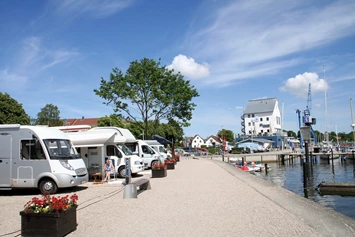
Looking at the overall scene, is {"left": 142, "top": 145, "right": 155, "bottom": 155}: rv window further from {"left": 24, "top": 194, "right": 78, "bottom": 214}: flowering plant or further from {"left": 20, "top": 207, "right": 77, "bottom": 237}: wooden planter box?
{"left": 20, "top": 207, "right": 77, "bottom": 237}: wooden planter box

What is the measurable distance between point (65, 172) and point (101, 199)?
92.2 inches

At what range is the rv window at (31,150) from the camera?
12.7 m

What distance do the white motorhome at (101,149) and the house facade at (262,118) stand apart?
93.5 metres

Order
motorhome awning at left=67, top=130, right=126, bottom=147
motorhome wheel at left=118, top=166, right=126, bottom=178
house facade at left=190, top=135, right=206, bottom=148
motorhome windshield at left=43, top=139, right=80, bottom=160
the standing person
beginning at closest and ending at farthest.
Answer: motorhome windshield at left=43, top=139, right=80, bottom=160, the standing person, motorhome awning at left=67, top=130, right=126, bottom=147, motorhome wheel at left=118, top=166, right=126, bottom=178, house facade at left=190, top=135, right=206, bottom=148

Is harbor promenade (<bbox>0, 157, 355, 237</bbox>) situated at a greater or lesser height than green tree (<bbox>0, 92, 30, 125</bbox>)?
lesser

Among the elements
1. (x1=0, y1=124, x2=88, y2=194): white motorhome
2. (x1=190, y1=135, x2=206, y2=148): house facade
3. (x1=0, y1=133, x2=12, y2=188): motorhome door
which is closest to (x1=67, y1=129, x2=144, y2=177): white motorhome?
(x1=0, y1=124, x2=88, y2=194): white motorhome

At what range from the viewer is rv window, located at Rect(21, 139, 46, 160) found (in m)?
12.7

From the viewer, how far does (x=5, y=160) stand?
12859 millimetres

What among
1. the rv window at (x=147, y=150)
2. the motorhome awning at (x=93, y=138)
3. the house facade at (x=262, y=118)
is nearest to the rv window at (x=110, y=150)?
the motorhome awning at (x=93, y=138)

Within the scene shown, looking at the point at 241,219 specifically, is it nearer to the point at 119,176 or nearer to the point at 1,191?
the point at 1,191

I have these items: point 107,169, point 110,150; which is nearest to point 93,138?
point 107,169

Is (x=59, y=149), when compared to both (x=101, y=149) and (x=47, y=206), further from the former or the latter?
(x=47, y=206)

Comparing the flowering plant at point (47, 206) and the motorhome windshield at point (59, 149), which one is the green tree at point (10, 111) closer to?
the motorhome windshield at point (59, 149)

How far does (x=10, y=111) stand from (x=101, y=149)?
2725 cm
